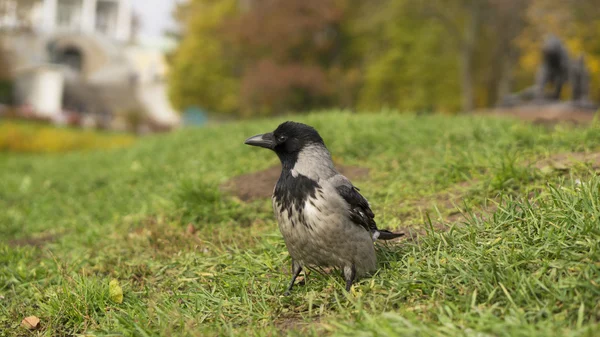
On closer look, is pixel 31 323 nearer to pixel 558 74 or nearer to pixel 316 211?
pixel 316 211

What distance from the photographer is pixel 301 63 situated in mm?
21734

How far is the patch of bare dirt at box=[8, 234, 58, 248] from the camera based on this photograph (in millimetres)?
4739

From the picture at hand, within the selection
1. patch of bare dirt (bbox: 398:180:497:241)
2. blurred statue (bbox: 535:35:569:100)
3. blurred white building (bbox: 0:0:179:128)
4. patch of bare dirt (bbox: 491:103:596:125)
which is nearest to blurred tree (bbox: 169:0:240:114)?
blurred white building (bbox: 0:0:179:128)

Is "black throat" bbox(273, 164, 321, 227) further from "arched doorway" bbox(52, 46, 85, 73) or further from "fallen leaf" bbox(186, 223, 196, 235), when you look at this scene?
"arched doorway" bbox(52, 46, 85, 73)

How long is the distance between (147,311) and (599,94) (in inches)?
905

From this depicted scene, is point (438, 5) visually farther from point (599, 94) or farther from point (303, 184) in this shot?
point (303, 184)

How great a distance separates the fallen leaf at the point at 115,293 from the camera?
301cm

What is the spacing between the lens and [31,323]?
2.85m

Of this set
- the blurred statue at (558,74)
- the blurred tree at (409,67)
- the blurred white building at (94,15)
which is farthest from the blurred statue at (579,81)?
the blurred white building at (94,15)

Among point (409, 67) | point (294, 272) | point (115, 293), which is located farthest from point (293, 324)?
point (409, 67)

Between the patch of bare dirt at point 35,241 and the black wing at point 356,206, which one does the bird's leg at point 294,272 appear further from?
the patch of bare dirt at point 35,241

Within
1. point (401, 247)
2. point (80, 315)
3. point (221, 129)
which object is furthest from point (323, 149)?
point (221, 129)

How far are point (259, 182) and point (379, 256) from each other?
2341mm

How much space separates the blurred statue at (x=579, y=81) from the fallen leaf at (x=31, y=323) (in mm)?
12611
